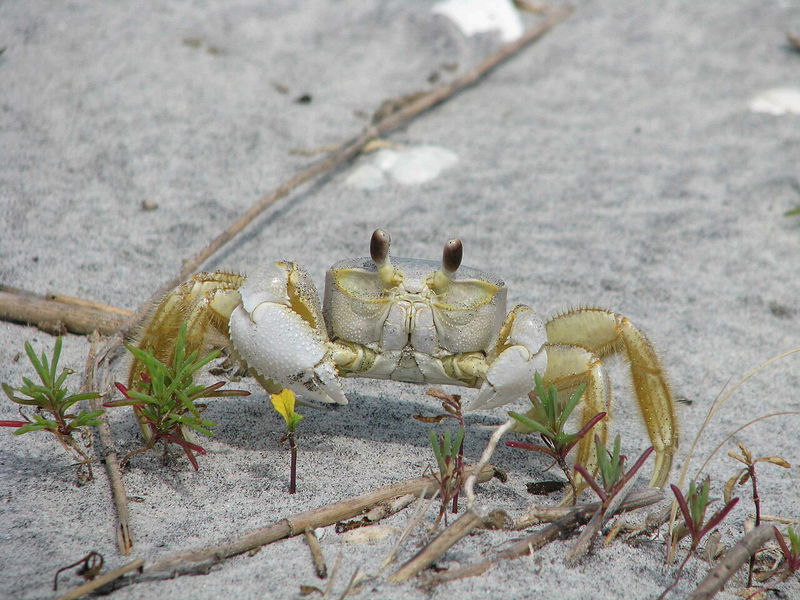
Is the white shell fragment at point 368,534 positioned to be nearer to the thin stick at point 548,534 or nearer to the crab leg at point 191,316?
Result: the thin stick at point 548,534

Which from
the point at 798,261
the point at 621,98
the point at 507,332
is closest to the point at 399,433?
the point at 507,332

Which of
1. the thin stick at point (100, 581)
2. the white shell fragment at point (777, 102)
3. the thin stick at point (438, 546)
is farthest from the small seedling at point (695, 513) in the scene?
the white shell fragment at point (777, 102)

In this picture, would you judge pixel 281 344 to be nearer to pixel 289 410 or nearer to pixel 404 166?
pixel 289 410

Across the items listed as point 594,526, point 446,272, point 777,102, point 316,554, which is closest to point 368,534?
point 316,554

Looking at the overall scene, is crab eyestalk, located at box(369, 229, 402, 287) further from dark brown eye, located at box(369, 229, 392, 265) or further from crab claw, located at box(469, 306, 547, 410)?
crab claw, located at box(469, 306, 547, 410)

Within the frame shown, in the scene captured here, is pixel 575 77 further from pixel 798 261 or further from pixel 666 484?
pixel 666 484

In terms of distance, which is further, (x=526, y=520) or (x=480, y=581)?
(x=526, y=520)

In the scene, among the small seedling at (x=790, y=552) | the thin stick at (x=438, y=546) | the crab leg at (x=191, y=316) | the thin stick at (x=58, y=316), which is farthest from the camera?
the thin stick at (x=58, y=316)
